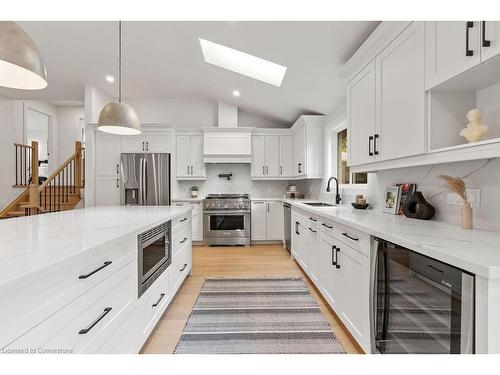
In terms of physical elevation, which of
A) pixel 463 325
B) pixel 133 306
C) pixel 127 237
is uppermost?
pixel 127 237

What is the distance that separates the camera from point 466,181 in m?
1.63

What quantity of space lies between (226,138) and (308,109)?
5.54 feet

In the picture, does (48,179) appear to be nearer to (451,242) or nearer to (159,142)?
(159,142)

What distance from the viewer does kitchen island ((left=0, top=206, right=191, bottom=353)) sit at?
79 centimetres

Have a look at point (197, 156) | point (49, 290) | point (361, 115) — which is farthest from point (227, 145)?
point (49, 290)

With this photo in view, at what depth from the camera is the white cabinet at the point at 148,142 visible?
4.89m

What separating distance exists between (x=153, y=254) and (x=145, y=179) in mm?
3198

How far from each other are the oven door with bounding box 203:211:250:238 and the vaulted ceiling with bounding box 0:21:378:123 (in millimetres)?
2186

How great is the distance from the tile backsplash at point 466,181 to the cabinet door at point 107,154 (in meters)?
4.55

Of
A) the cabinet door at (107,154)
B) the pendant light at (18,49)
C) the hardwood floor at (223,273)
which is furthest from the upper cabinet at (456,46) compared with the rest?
the cabinet door at (107,154)

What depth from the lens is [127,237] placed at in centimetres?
149

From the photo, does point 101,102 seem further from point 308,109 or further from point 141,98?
point 308,109
